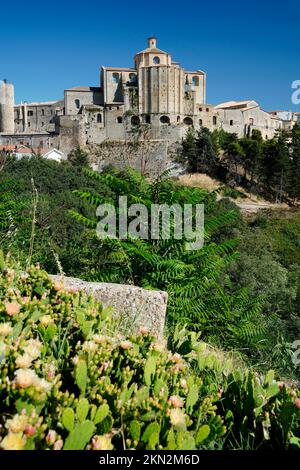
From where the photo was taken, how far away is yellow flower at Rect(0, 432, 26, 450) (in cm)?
120

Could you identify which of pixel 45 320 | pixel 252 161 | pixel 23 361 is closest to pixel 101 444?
pixel 23 361

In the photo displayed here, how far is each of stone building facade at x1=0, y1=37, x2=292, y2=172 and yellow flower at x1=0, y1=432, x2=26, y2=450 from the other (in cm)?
4966

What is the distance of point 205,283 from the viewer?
406 cm

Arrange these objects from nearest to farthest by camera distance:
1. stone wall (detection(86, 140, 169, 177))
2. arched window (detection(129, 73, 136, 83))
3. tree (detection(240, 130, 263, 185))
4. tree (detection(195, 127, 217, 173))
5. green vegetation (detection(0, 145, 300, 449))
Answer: green vegetation (detection(0, 145, 300, 449))
tree (detection(240, 130, 263, 185))
tree (detection(195, 127, 217, 173))
stone wall (detection(86, 140, 169, 177))
arched window (detection(129, 73, 136, 83))

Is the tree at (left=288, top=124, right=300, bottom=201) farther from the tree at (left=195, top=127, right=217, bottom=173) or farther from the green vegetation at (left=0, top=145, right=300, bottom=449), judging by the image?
the green vegetation at (left=0, top=145, right=300, bottom=449)

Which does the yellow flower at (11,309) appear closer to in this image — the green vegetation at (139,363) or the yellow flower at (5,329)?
the green vegetation at (139,363)

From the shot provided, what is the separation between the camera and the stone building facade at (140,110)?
5194 cm

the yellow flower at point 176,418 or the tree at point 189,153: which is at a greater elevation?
the tree at point 189,153

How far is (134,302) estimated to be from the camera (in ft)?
9.21

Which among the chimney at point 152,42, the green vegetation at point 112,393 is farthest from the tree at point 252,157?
the green vegetation at point 112,393

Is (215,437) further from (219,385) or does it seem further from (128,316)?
(128,316)

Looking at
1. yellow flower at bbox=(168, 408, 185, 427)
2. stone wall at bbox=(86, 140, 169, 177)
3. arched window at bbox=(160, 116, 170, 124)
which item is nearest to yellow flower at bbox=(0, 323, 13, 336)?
yellow flower at bbox=(168, 408, 185, 427)

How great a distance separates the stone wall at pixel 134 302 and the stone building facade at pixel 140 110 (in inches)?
1890
